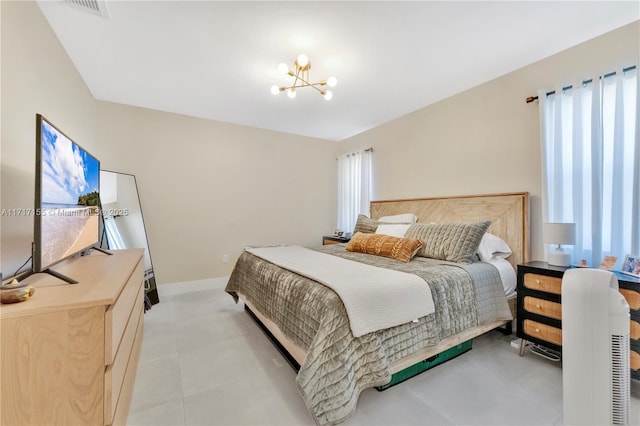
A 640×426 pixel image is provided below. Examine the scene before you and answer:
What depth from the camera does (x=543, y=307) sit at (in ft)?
6.23

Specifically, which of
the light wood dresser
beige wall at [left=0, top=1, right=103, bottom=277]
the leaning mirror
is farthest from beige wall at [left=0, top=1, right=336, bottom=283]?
the light wood dresser

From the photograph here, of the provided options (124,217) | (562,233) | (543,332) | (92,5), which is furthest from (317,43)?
(124,217)

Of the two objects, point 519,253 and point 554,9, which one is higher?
point 554,9

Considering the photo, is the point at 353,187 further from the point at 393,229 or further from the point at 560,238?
the point at 560,238

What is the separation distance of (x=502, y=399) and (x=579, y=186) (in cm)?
175

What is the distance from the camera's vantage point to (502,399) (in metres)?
1.54

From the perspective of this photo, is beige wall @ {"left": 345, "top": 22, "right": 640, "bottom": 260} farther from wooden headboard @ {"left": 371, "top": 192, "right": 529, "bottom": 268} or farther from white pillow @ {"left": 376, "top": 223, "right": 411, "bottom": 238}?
white pillow @ {"left": 376, "top": 223, "right": 411, "bottom": 238}

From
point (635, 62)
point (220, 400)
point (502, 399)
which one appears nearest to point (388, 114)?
point (635, 62)

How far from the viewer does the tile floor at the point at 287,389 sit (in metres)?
1.41

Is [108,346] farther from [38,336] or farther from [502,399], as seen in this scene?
[502,399]

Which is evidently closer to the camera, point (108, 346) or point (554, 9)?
point (108, 346)

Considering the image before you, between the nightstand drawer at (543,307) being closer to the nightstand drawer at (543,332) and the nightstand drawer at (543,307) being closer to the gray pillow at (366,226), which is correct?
the nightstand drawer at (543,332)

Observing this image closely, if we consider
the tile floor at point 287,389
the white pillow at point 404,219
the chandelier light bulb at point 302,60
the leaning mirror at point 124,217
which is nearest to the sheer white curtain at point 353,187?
the white pillow at point 404,219

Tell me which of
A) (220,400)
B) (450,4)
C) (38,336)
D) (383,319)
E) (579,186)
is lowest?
(220,400)
